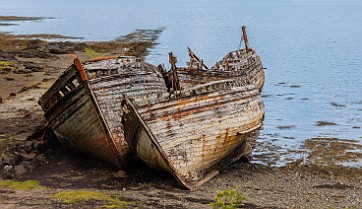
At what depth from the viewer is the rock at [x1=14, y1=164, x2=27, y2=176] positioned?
13.7 meters

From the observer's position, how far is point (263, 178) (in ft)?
48.9

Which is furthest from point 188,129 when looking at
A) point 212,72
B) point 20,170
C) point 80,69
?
point 212,72

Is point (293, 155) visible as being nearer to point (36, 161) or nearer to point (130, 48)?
point (36, 161)

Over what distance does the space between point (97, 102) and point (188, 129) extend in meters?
2.90

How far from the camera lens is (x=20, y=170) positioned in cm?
1388

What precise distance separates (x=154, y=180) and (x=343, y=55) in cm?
4557

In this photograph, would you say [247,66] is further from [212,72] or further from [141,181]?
[141,181]

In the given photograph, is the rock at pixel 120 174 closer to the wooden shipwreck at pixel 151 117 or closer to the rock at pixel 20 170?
the wooden shipwreck at pixel 151 117

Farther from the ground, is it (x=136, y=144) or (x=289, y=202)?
(x=136, y=144)

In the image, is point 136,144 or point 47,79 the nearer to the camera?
point 136,144

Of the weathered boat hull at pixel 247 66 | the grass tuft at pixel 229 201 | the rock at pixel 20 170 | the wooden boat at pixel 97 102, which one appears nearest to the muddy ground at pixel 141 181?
the rock at pixel 20 170

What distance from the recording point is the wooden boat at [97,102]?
1405 cm

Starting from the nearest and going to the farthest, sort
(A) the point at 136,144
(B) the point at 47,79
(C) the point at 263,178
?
1. (A) the point at 136,144
2. (C) the point at 263,178
3. (B) the point at 47,79

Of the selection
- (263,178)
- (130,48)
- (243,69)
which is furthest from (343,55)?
(263,178)
